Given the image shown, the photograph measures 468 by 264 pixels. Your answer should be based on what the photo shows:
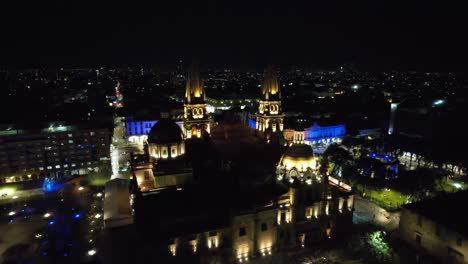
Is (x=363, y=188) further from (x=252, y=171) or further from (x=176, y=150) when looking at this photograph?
(x=176, y=150)

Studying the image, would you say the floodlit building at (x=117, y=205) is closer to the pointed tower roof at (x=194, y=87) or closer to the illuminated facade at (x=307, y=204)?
the pointed tower roof at (x=194, y=87)

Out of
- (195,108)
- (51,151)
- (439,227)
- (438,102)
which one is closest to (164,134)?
(195,108)

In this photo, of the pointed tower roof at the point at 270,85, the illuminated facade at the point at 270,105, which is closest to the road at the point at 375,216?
the illuminated facade at the point at 270,105

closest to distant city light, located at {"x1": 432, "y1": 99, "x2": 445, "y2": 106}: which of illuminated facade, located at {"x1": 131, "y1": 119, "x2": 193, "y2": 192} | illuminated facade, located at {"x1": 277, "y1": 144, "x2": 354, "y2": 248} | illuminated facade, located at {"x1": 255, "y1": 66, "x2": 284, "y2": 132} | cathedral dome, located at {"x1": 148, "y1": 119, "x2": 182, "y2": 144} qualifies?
illuminated facade, located at {"x1": 255, "y1": 66, "x2": 284, "y2": 132}

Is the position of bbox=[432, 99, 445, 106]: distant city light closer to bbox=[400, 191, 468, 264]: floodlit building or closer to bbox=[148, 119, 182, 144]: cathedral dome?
bbox=[400, 191, 468, 264]: floodlit building

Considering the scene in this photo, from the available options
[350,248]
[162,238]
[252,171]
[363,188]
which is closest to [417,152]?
[363,188]

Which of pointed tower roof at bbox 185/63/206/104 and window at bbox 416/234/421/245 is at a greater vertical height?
pointed tower roof at bbox 185/63/206/104

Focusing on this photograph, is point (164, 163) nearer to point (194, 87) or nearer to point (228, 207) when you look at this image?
point (228, 207)
